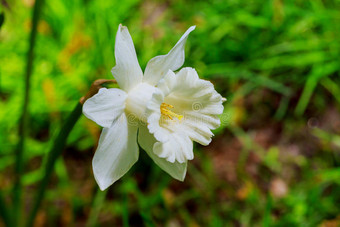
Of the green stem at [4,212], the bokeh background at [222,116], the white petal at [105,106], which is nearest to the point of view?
the white petal at [105,106]

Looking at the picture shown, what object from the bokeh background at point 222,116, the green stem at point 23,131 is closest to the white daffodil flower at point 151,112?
the green stem at point 23,131

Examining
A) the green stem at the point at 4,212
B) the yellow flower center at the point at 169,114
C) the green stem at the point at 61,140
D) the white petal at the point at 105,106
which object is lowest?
the green stem at the point at 4,212

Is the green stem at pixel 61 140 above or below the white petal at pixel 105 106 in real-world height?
below

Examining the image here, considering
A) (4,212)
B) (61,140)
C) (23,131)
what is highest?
(61,140)

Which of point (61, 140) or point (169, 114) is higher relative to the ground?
point (169, 114)

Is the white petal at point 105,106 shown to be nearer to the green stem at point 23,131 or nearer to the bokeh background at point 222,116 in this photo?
the green stem at point 23,131

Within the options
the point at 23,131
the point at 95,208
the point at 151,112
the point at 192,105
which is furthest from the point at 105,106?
the point at 95,208

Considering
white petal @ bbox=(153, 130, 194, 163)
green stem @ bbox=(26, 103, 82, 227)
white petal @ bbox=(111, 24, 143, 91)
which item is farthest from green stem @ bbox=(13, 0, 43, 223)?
white petal @ bbox=(153, 130, 194, 163)

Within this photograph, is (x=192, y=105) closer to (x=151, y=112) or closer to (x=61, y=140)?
(x=151, y=112)
